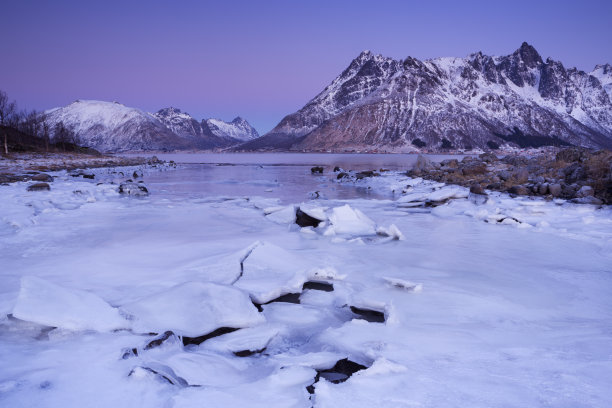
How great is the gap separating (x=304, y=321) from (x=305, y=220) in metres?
5.00

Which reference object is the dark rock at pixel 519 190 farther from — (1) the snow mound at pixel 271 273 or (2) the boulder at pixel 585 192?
(1) the snow mound at pixel 271 273

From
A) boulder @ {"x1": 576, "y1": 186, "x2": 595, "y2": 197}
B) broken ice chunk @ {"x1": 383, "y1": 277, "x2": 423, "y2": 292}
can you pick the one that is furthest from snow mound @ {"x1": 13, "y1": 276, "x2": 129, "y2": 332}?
boulder @ {"x1": 576, "y1": 186, "x2": 595, "y2": 197}

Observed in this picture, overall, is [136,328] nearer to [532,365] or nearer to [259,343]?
[259,343]

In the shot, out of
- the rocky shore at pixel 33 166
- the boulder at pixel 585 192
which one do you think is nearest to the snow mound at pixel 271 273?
the boulder at pixel 585 192

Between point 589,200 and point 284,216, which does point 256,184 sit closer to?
point 284,216

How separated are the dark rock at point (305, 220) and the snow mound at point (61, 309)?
17.9 feet

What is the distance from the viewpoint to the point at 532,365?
260cm

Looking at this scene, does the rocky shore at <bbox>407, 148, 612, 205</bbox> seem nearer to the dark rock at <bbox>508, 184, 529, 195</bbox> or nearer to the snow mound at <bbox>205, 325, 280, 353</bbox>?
the dark rock at <bbox>508, 184, 529, 195</bbox>

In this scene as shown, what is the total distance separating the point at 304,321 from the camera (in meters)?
3.51

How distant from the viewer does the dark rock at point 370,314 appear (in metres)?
3.61

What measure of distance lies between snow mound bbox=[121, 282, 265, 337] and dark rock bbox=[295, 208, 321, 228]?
4711mm

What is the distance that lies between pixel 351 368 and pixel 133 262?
368cm

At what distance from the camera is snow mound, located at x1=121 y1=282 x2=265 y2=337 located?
10.1ft

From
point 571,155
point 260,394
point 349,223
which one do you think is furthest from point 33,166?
point 571,155
